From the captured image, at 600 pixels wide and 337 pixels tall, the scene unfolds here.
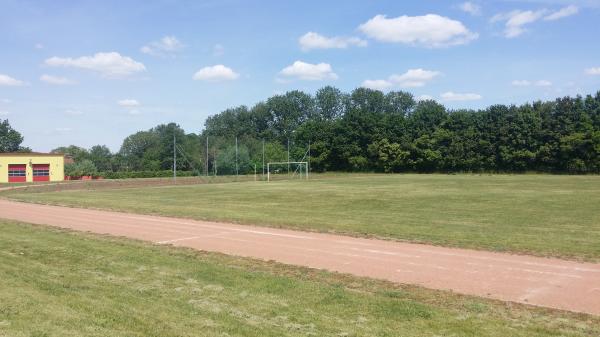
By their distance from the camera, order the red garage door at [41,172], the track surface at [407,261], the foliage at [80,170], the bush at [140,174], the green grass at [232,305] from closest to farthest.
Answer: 1. the green grass at [232,305]
2. the track surface at [407,261]
3. the red garage door at [41,172]
4. the bush at [140,174]
5. the foliage at [80,170]

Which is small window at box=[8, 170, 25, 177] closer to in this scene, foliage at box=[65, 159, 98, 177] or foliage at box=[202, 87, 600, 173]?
foliage at box=[65, 159, 98, 177]

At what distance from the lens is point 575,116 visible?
72250 mm

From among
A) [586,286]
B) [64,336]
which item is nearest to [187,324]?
[64,336]

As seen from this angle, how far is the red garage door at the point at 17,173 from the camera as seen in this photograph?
7125 cm

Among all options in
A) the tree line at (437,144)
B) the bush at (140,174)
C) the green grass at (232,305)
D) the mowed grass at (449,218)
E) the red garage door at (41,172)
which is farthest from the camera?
the bush at (140,174)

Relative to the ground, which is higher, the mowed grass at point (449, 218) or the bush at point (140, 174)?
the bush at point (140, 174)

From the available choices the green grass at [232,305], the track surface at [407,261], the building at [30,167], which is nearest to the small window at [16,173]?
the building at [30,167]

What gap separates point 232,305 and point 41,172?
75228 millimetres

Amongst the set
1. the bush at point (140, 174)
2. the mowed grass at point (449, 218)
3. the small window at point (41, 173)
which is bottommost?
the mowed grass at point (449, 218)

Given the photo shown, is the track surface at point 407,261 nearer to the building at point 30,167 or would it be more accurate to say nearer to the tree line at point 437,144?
the tree line at point 437,144

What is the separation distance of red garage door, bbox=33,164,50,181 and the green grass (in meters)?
69.7

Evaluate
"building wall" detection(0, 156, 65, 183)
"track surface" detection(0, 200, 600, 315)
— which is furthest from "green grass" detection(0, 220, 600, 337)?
"building wall" detection(0, 156, 65, 183)

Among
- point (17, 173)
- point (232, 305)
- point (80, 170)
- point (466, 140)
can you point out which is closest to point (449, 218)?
point (232, 305)

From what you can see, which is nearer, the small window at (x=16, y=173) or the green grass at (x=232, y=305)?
the green grass at (x=232, y=305)
